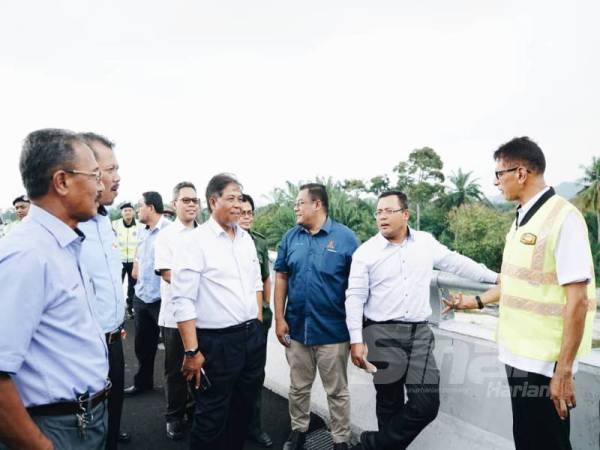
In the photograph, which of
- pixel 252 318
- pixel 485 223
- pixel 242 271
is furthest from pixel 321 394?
pixel 485 223

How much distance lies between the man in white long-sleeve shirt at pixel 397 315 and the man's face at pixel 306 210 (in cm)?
53

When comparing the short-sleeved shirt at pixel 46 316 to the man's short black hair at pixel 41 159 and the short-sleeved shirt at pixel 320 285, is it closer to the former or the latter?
the man's short black hair at pixel 41 159

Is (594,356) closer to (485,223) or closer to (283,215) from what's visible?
(283,215)

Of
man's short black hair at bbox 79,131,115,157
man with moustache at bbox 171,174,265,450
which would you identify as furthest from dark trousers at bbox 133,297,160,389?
man's short black hair at bbox 79,131,115,157

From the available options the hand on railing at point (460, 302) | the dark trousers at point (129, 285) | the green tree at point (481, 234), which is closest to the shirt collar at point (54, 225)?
the hand on railing at point (460, 302)

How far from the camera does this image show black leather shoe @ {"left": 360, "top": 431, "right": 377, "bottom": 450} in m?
2.88

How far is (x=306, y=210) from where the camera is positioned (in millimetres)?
3398

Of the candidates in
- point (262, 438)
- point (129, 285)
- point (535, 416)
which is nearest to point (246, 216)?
point (262, 438)

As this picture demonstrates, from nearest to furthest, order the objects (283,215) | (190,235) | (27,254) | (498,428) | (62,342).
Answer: (27,254) → (62,342) → (498,428) → (190,235) → (283,215)

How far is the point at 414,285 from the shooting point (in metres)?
2.88

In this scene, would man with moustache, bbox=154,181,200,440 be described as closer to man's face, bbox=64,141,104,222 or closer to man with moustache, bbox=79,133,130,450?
man with moustache, bbox=79,133,130,450

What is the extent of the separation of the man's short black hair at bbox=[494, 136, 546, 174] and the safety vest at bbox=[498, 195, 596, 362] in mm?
209

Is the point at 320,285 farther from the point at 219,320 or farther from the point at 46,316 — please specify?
the point at 46,316

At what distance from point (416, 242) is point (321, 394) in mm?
1760
